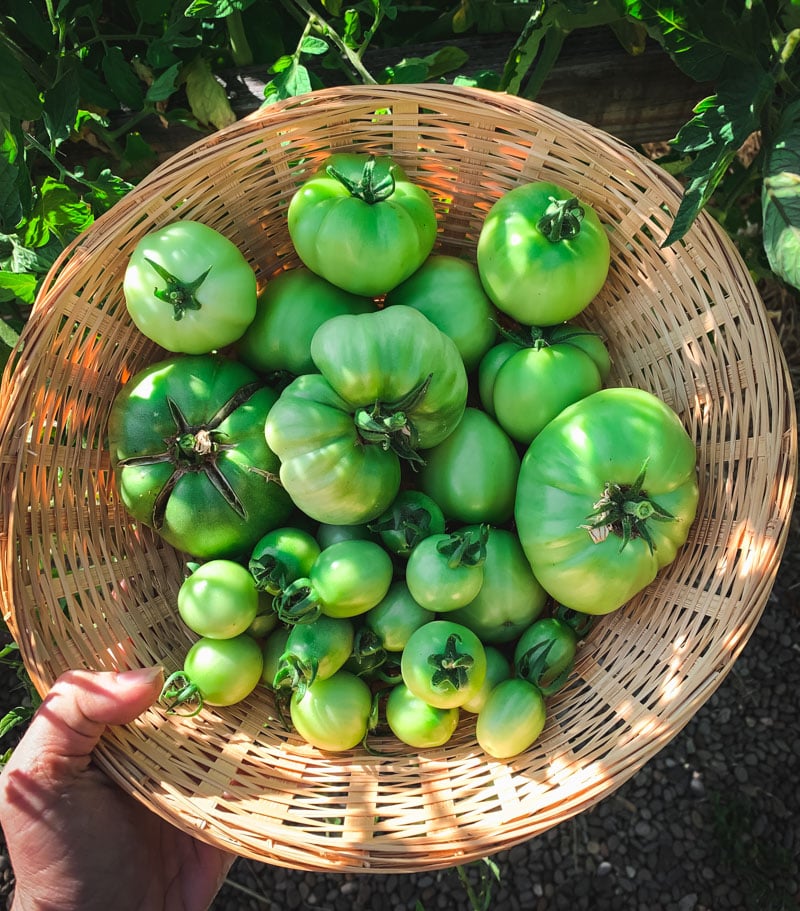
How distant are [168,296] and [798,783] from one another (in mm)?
1780

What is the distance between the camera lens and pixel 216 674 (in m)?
1.30

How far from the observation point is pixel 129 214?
1.33 m

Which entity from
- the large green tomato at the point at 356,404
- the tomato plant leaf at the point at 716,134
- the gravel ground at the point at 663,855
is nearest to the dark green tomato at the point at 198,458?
the large green tomato at the point at 356,404

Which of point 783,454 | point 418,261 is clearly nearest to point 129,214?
point 418,261

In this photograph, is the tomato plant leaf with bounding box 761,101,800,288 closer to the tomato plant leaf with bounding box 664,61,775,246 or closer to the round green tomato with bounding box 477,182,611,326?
the tomato plant leaf with bounding box 664,61,775,246

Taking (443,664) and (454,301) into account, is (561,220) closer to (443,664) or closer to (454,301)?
(454,301)

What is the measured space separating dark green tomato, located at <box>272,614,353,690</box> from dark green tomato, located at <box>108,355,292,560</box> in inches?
8.3

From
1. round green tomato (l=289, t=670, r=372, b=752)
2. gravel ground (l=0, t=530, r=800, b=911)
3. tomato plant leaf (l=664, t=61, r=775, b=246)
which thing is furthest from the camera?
gravel ground (l=0, t=530, r=800, b=911)

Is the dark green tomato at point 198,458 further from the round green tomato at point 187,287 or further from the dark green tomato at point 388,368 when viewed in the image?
the dark green tomato at point 388,368

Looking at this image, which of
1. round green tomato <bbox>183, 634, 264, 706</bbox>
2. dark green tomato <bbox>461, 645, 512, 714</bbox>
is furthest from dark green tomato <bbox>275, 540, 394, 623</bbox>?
dark green tomato <bbox>461, 645, 512, 714</bbox>

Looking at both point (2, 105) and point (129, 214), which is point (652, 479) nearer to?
point (129, 214)

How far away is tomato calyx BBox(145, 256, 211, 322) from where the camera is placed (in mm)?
1262

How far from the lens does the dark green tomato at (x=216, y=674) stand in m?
1.30

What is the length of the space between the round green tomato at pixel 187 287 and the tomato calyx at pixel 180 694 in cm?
55
